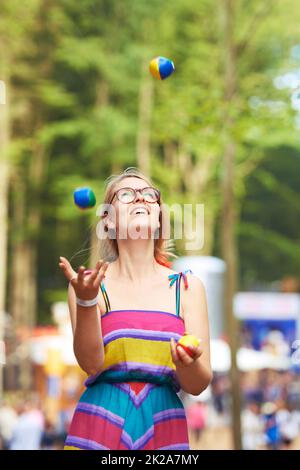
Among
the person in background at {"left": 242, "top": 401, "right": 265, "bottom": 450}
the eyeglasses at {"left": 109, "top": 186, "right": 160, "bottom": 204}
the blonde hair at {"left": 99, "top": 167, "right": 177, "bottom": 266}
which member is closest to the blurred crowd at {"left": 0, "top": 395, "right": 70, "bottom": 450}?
the person in background at {"left": 242, "top": 401, "right": 265, "bottom": 450}

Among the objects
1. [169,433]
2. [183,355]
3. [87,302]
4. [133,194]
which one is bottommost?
[169,433]

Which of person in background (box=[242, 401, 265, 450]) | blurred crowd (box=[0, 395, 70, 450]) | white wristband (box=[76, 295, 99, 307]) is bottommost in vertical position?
white wristband (box=[76, 295, 99, 307])

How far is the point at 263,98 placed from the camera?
33.7 feet

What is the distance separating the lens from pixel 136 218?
294 centimetres

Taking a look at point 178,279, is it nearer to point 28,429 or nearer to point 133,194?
point 133,194

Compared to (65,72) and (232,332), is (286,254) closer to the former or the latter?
(65,72)

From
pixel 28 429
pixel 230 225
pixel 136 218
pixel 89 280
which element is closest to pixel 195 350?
pixel 89 280

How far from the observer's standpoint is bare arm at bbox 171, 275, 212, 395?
8.50 ft

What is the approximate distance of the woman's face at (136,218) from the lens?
A: 2.94 meters

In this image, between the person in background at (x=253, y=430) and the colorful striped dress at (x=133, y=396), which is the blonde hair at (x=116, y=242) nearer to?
the colorful striped dress at (x=133, y=396)

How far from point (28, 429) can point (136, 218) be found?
9.21 m

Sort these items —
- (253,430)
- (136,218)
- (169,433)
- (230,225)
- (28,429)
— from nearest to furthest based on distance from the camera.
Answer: (169,433), (136,218), (230,225), (28,429), (253,430)

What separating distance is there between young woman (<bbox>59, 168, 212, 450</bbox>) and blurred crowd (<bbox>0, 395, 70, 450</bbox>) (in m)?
8.45

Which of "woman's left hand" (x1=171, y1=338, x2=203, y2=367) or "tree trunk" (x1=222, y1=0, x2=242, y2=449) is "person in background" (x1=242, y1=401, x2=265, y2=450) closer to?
"tree trunk" (x1=222, y1=0, x2=242, y2=449)
